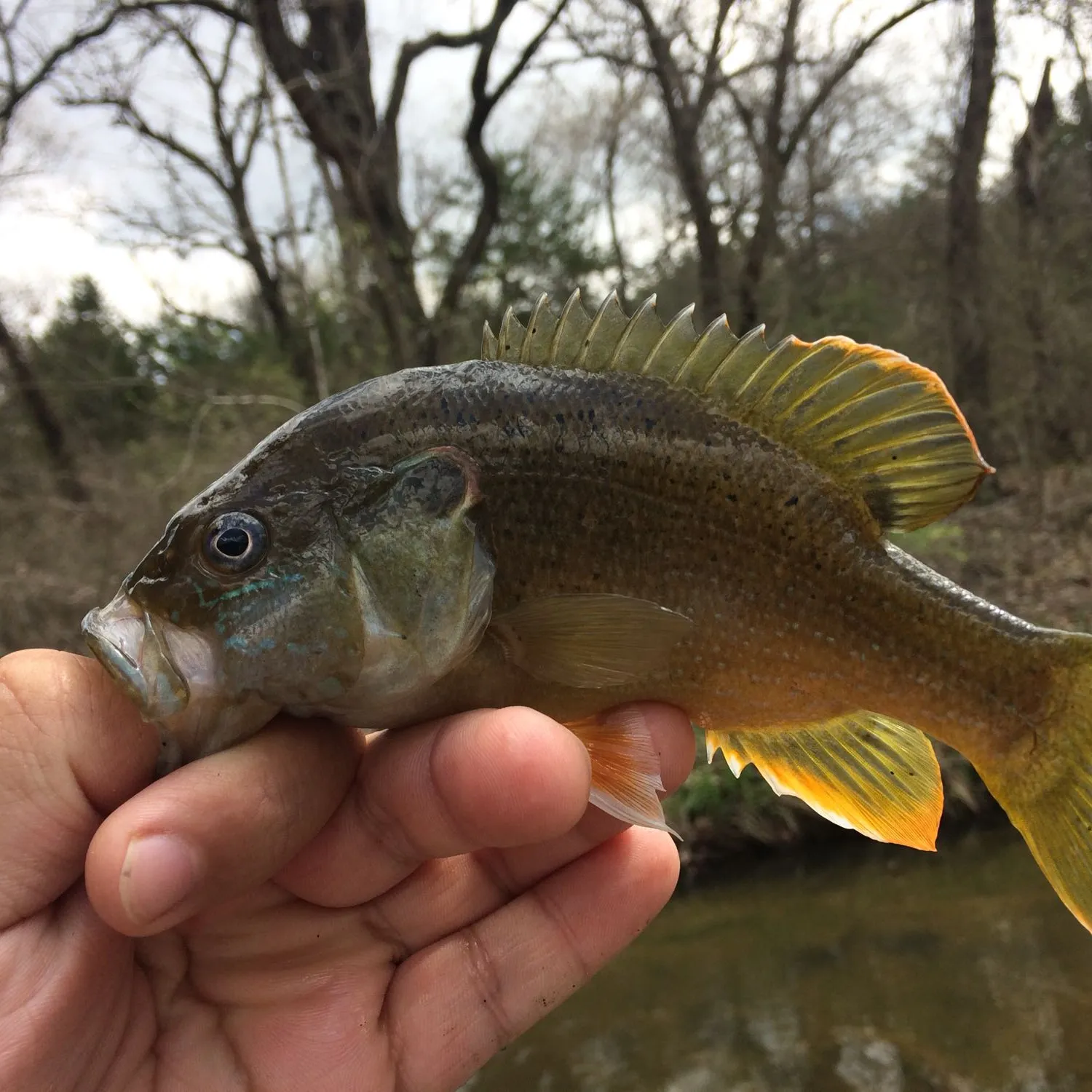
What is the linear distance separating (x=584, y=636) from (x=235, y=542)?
622mm

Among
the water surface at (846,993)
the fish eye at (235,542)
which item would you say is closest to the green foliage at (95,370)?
the water surface at (846,993)

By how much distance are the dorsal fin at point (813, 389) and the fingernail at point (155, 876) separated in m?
1.02

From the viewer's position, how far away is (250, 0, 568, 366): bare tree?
9.06 m

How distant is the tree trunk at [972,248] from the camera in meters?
11.4

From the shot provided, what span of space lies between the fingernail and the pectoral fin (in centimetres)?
61

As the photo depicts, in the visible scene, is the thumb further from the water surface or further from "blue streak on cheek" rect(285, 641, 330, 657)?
the water surface

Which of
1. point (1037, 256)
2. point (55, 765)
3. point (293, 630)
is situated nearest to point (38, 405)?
point (55, 765)

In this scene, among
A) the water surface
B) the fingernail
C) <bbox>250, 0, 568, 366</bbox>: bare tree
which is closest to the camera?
the fingernail

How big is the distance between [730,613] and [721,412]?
402 mm

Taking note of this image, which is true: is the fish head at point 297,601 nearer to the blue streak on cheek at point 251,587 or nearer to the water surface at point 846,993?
the blue streak on cheek at point 251,587

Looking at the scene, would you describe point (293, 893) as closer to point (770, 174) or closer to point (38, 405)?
point (770, 174)

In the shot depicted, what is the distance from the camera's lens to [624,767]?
4.73 ft

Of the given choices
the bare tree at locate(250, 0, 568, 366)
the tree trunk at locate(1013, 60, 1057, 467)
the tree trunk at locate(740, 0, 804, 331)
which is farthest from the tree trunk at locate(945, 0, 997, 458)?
the bare tree at locate(250, 0, 568, 366)

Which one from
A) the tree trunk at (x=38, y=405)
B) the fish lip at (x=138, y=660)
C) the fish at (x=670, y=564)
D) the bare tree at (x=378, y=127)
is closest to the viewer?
the fish lip at (x=138, y=660)
